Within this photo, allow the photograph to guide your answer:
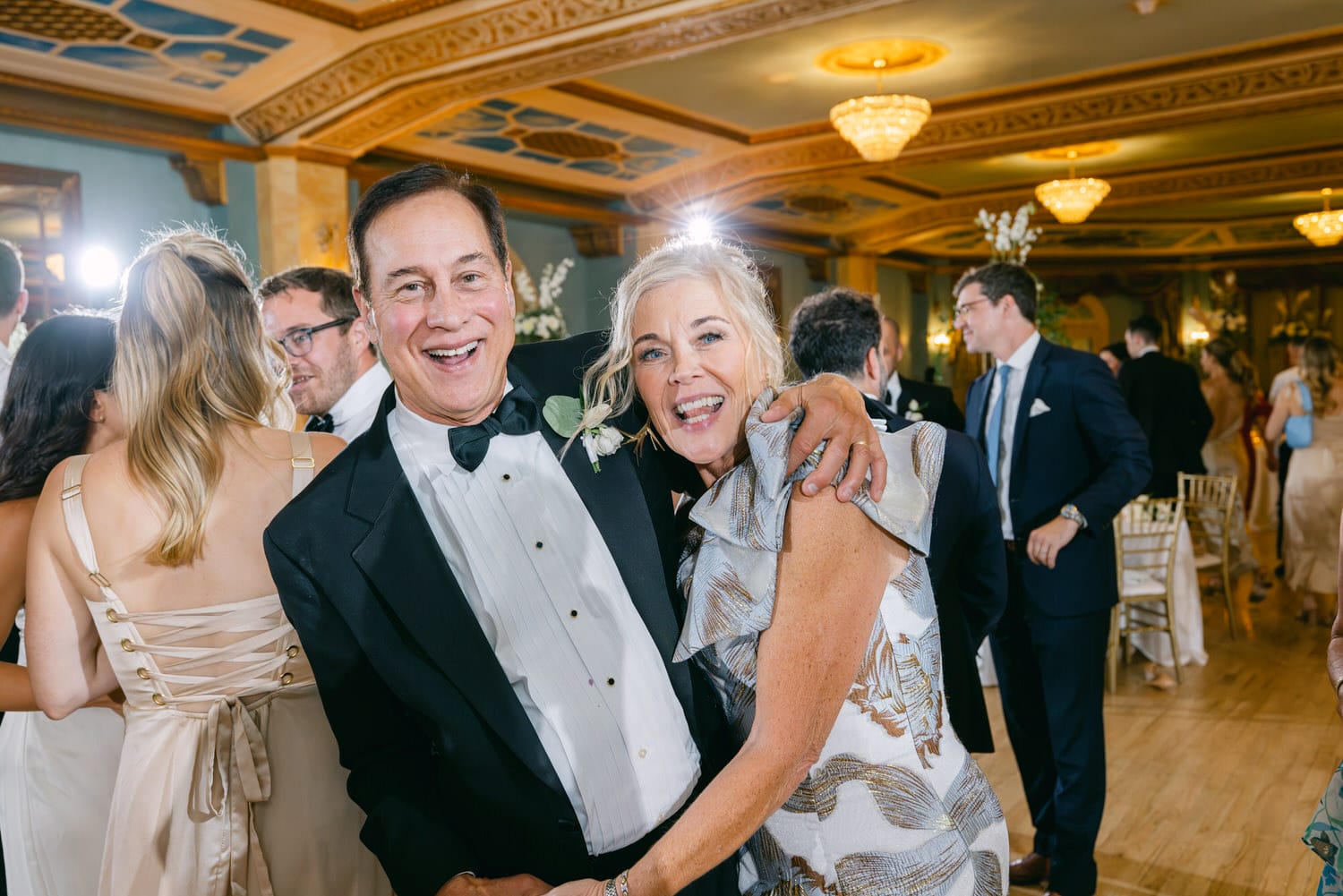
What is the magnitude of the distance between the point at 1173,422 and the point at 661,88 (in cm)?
496

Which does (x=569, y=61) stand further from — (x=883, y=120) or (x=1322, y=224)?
(x=1322, y=224)

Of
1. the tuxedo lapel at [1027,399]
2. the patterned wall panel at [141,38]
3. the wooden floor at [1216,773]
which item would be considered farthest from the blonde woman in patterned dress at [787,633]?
the patterned wall panel at [141,38]

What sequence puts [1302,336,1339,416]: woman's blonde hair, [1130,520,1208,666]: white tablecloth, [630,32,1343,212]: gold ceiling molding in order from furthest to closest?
[630,32,1343,212]: gold ceiling molding → [1302,336,1339,416]: woman's blonde hair → [1130,520,1208,666]: white tablecloth

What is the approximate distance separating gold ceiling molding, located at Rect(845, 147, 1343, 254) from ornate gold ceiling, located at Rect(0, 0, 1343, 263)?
0.14 ft

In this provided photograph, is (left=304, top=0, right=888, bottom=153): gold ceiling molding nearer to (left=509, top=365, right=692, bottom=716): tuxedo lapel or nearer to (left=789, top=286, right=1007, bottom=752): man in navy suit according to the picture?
(left=789, top=286, right=1007, bottom=752): man in navy suit

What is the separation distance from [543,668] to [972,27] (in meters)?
6.78

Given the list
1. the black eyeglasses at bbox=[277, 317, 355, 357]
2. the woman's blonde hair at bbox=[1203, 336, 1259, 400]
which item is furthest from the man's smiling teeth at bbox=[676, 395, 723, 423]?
the woman's blonde hair at bbox=[1203, 336, 1259, 400]

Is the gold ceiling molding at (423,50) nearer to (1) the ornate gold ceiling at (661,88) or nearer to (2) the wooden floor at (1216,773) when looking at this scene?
(1) the ornate gold ceiling at (661,88)

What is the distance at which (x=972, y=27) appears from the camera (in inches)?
273

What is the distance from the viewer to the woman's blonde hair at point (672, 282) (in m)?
1.58

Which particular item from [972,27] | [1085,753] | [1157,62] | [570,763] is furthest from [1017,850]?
[1157,62]

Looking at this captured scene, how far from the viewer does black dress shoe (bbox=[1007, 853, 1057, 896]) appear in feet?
11.2

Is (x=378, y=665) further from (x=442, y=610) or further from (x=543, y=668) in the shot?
(x=543, y=668)

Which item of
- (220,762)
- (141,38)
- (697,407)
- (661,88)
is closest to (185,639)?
(220,762)
